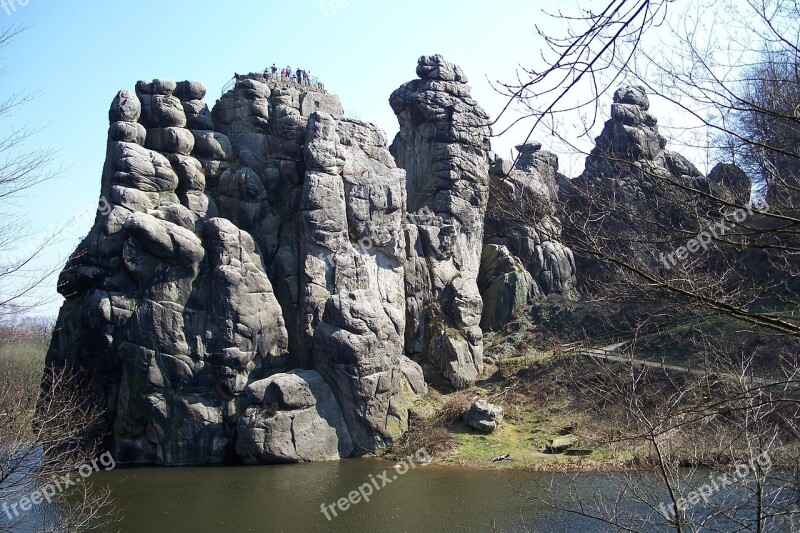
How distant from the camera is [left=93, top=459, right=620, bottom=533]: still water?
13.4 m

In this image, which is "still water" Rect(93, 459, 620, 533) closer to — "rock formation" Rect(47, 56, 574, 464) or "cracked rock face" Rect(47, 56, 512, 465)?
"cracked rock face" Rect(47, 56, 512, 465)

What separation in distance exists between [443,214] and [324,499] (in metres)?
16.0

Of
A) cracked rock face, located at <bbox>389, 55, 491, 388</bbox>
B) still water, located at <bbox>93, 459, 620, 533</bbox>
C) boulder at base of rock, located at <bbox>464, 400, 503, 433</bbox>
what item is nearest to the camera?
still water, located at <bbox>93, 459, 620, 533</bbox>

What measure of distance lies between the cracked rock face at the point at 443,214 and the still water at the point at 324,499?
7687 millimetres

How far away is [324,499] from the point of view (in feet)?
50.4

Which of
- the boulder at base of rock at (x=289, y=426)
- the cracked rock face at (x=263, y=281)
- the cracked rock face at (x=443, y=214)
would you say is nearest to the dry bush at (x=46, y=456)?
the cracked rock face at (x=263, y=281)

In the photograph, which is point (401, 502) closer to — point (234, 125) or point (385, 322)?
point (385, 322)

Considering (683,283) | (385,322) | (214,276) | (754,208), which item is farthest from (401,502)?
(754,208)

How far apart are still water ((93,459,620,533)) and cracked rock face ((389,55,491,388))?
7.69 meters

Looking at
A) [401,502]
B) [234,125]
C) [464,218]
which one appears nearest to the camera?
[401,502]

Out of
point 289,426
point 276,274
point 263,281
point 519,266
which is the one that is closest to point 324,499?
point 289,426

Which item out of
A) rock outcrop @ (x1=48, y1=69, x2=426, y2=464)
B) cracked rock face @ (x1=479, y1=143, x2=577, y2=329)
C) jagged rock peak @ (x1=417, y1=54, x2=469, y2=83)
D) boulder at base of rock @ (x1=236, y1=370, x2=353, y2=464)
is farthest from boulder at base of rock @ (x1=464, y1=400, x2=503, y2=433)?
jagged rock peak @ (x1=417, y1=54, x2=469, y2=83)

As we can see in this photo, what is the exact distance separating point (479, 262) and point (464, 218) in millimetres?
2236

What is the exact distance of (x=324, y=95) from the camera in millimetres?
27641
